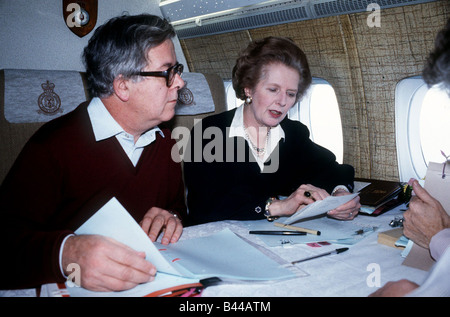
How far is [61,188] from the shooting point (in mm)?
1403

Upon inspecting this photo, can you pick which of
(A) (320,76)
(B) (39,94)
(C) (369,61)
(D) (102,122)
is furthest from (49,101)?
(C) (369,61)

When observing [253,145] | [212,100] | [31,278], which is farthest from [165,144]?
[212,100]

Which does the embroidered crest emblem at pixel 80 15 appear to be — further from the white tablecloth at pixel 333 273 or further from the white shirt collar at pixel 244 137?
the white tablecloth at pixel 333 273

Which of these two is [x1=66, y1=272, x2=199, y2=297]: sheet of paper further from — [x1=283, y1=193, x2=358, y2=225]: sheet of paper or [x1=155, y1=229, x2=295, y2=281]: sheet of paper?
[x1=283, y1=193, x2=358, y2=225]: sheet of paper

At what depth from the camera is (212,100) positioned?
2.81 meters

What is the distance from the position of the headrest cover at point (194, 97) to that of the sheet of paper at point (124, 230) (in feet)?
5.51

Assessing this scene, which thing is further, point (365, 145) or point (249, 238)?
point (365, 145)

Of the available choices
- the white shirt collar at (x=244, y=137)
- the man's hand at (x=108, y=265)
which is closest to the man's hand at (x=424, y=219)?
the man's hand at (x=108, y=265)

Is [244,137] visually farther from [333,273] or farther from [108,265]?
[108,265]

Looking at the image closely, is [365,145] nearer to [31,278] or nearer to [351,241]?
[351,241]

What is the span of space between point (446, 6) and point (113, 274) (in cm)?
205

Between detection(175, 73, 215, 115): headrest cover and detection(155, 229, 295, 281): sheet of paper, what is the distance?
149 cm

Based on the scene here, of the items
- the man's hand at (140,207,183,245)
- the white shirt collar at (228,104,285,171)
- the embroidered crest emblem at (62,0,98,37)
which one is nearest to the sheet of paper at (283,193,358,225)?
the man's hand at (140,207,183,245)
